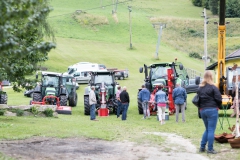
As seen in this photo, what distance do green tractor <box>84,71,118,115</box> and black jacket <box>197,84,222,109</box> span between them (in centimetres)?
1585

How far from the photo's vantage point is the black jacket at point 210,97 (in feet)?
46.1

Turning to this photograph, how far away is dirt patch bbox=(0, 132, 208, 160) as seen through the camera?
45.7 ft

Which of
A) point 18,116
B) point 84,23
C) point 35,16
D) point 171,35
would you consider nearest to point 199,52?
point 171,35

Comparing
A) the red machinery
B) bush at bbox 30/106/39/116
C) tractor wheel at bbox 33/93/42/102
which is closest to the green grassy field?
the red machinery

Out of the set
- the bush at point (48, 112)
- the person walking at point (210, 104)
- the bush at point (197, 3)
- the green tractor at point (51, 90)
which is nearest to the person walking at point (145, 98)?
the bush at point (48, 112)

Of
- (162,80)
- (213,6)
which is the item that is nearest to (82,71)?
(162,80)

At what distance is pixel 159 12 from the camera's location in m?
122

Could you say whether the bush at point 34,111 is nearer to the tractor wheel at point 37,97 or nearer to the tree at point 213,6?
the tractor wheel at point 37,97

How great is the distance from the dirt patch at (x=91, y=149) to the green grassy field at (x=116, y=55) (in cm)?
81

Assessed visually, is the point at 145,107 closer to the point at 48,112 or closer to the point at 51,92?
the point at 48,112

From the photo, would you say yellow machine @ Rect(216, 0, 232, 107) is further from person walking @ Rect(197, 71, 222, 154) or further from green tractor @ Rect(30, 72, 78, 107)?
person walking @ Rect(197, 71, 222, 154)

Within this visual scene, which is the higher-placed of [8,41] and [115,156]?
[8,41]

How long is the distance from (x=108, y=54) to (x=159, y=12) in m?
44.5

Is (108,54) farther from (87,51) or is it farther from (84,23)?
(84,23)
